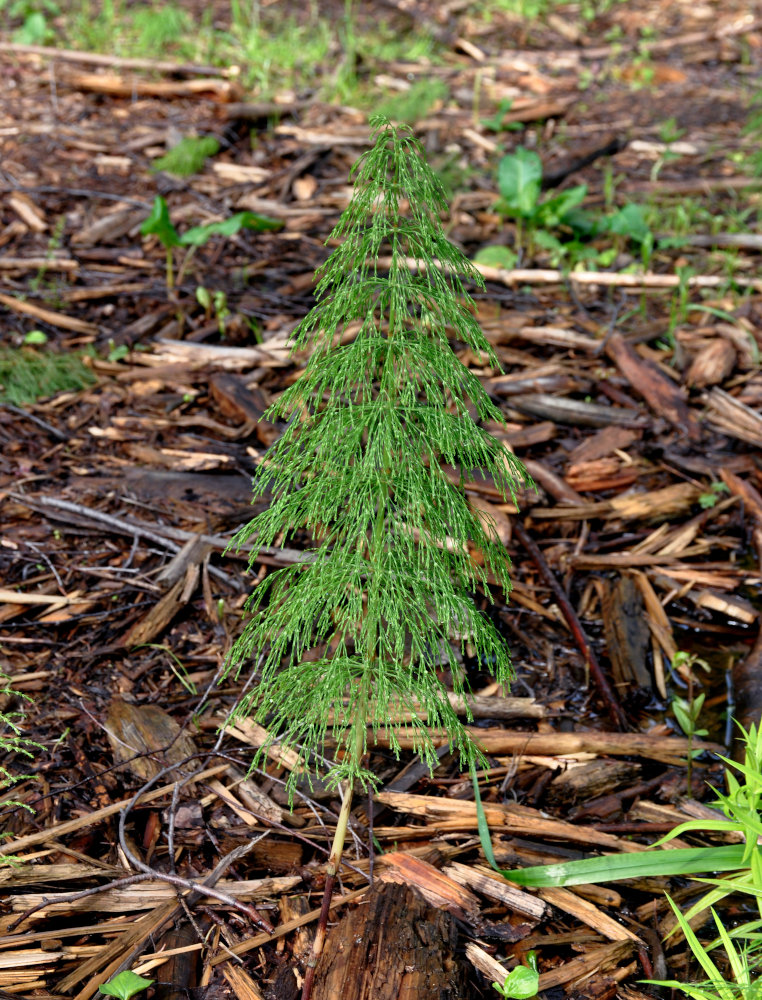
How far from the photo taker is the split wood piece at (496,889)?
236cm

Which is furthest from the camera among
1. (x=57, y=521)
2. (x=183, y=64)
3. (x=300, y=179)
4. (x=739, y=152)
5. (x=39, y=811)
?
(x=183, y=64)

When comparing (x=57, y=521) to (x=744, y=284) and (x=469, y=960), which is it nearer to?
(x=469, y=960)

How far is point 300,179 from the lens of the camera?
20.4 ft

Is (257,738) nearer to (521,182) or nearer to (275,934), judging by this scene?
(275,934)

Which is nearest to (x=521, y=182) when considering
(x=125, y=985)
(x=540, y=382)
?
(x=540, y=382)

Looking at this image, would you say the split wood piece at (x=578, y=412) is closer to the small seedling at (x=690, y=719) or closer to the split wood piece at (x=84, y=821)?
the small seedling at (x=690, y=719)

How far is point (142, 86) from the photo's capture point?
7062mm

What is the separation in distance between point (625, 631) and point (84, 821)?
1.99m

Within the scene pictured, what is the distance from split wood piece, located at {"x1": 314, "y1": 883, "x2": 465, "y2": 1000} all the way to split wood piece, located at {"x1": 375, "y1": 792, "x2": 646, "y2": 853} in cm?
35

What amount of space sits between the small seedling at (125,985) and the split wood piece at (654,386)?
130 inches

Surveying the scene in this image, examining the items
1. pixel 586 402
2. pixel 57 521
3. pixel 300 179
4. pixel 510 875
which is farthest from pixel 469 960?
pixel 300 179

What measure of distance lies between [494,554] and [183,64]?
6.51 m

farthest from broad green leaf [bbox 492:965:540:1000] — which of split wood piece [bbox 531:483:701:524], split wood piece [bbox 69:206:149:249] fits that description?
split wood piece [bbox 69:206:149:249]

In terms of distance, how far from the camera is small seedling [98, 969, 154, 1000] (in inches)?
78.4
